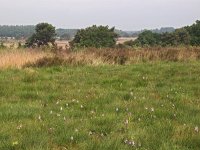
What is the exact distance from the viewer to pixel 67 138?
671 cm

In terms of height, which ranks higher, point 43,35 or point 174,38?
point 43,35

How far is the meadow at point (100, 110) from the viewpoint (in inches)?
260

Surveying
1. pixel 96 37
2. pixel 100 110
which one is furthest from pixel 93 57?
pixel 96 37

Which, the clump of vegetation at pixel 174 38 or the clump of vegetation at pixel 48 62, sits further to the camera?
the clump of vegetation at pixel 174 38

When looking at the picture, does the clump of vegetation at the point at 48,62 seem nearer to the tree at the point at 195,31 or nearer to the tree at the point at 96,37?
the tree at the point at 96,37

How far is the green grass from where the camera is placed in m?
6.58

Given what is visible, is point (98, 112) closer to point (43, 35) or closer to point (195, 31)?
point (43, 35)

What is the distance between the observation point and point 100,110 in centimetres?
884

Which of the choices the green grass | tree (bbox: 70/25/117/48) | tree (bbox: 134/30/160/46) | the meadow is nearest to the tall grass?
the meadow

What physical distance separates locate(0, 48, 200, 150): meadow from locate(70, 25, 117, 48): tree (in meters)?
29.6

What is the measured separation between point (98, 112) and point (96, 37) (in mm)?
39939

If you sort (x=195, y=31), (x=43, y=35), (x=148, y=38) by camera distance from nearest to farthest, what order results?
(x=43, y=35), (x=195, y=31), (x=148, y=38)

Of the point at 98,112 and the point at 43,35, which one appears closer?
the point at 98,112

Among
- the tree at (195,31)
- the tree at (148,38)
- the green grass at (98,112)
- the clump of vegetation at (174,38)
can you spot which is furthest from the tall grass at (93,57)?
the tree at (148,38)
